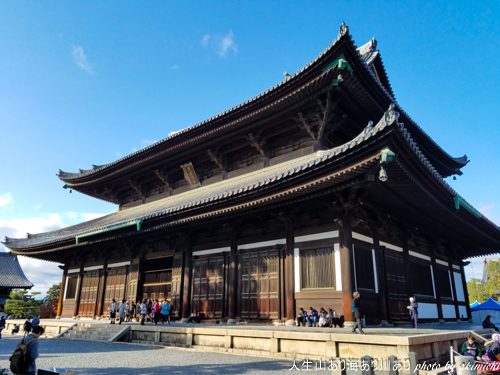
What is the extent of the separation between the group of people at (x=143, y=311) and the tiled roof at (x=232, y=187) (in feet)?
13.0

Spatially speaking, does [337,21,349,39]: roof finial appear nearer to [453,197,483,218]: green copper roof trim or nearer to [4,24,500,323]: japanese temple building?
[4,24,500,323]: japanese temple building

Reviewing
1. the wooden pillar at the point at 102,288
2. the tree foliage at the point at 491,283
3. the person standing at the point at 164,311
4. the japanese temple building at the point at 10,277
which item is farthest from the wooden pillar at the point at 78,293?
the tree foliage at the point at 491,283

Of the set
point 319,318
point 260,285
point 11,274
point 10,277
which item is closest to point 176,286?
point 260,285

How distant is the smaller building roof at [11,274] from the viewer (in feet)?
156

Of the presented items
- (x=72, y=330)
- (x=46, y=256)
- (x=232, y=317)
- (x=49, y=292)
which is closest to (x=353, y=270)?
(x=232, y=317)

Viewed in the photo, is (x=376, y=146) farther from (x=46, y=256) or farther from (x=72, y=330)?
(x=46, y=256)

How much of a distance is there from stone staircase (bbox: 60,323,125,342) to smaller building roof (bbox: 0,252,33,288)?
38.2 meters

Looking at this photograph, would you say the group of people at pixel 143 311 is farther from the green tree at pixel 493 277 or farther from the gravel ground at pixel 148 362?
the green tree at pixel 493 277

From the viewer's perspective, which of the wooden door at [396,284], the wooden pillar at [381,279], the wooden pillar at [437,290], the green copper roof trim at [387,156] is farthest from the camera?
the wooden pillar at [437,290]

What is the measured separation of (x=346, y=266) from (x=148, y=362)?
684 centimetres

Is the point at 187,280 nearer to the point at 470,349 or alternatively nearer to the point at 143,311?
the point at 143,311

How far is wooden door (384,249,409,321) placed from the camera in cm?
1409

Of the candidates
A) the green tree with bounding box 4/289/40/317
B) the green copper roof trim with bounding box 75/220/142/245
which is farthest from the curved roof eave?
the green tree with bounding box 4/289/40/317

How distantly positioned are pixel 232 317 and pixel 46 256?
1702 centimetres
